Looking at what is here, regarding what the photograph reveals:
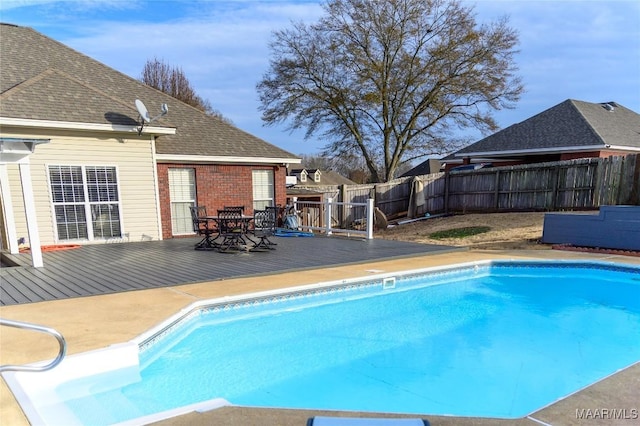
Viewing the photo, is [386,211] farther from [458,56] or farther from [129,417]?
[129,417]

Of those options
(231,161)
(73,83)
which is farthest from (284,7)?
(73,83)

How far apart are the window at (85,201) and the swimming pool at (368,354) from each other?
583cm

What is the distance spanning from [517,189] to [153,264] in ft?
44.0

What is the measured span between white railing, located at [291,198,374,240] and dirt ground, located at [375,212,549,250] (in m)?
1.56

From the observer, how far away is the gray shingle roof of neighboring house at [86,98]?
867 centimetres

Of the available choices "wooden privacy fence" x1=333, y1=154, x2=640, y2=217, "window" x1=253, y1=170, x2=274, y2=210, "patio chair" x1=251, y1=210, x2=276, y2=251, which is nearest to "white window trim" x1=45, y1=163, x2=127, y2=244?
"patio chair" x1=251, y1=210, x2=276, y2=251

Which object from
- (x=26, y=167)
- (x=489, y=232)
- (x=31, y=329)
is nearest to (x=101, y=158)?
(x=26, y=167)

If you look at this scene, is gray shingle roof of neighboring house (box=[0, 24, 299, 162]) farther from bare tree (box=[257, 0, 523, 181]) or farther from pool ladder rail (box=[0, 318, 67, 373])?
bare tree (box=[257, 0, 523, 181])

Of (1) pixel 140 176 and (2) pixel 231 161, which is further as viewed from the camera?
(2) pixel 231 161

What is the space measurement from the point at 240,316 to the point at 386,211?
1354cm

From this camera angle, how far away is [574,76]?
1313cm

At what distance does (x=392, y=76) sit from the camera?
73.2 feet

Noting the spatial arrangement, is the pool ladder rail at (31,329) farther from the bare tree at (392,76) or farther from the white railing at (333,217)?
the bare tree at (392,76)

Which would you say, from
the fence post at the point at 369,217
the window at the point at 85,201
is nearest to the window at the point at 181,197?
the window at the point at 85,201
